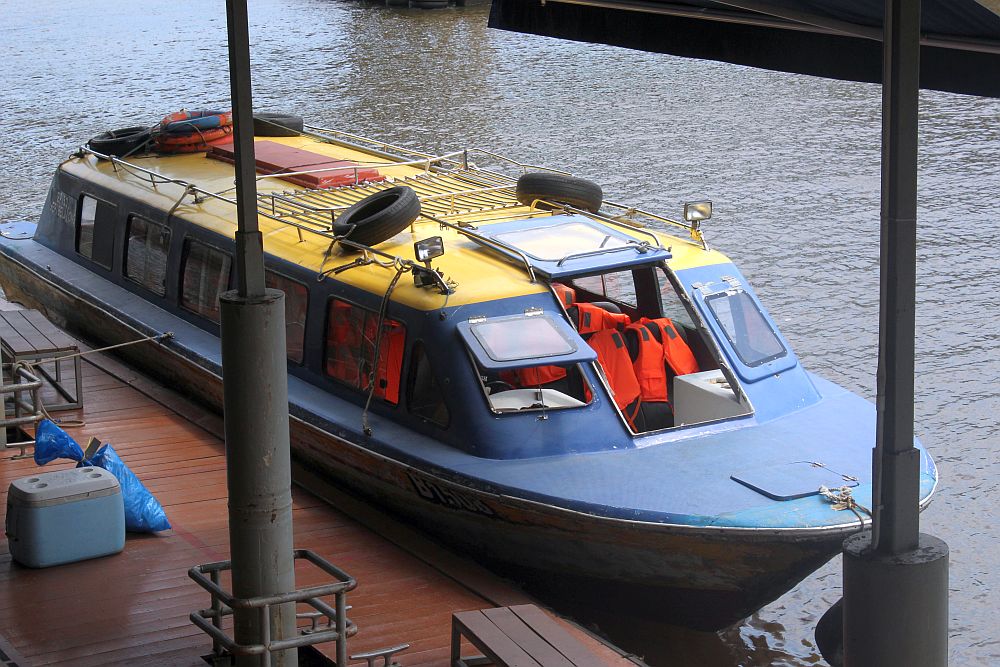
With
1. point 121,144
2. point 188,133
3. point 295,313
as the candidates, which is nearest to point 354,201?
point 295,313

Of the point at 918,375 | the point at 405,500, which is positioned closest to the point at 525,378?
the point at 405,500

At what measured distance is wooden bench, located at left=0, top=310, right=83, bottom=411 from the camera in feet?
36.0

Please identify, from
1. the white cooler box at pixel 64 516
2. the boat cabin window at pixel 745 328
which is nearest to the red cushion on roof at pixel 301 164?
the boat cabin window at pixel 745 328

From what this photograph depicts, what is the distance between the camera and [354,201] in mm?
11328

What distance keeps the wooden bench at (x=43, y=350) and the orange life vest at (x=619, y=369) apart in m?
4.43

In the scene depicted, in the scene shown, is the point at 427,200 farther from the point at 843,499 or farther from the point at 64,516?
the point at 843,499

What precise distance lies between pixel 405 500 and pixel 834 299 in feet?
29.0

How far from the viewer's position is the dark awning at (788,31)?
551cm

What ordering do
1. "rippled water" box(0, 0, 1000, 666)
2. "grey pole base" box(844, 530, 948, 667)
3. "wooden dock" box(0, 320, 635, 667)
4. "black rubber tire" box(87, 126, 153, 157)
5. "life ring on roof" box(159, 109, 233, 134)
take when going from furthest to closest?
"black rubber tire" box(87, 126, 153, 157) → "life ring on roof" box(159, 109, 233, 134) → "rippled water" box(0, 0, 1000, 666) → "wooden dock" box(0, 320, 635, 667) → "grey pole base" box(844, 530, 948, 667)

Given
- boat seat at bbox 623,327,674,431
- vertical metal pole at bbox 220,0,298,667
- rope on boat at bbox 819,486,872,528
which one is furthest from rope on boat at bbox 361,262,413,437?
rope on boat at bbox 819,486,872,528

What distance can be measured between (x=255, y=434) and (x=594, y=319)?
3.92m

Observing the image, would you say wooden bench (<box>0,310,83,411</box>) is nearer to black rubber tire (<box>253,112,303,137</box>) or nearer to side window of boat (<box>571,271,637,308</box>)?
black rubber tire (<box>253,112,303,137</box>)

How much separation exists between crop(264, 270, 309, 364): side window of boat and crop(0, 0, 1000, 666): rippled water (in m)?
3.45

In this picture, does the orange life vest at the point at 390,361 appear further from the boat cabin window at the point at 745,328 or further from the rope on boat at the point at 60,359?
the rope on boat at the point at 60,359
